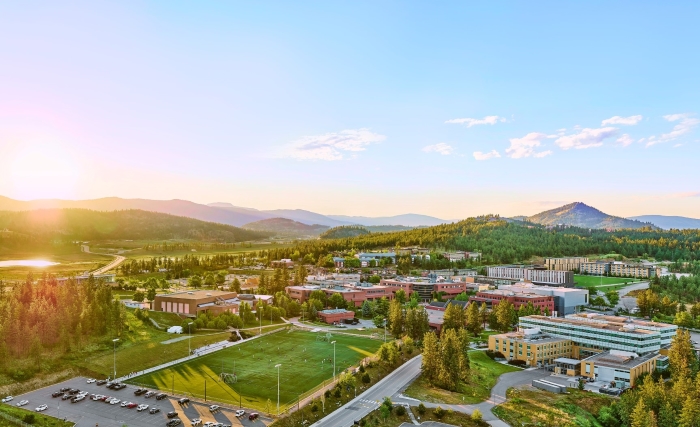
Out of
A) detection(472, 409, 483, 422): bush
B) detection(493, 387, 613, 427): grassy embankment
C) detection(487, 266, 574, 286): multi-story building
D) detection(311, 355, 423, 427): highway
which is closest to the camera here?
detection(311, 355, 423, 427): highway

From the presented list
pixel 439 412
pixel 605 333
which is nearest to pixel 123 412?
pixel 439 412

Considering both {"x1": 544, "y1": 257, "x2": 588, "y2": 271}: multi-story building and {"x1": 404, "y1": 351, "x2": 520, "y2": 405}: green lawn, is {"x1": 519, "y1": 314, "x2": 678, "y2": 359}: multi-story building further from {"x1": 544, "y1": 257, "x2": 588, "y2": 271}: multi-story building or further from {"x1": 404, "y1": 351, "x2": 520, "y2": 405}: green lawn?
{"x1": 544, "y1": 257, "x2": 588, "y2": 271}: multi-story building

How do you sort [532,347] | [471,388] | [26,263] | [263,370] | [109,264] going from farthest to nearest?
[109,264] → [26,263] → [532,347] → [263,370] → [471,388]

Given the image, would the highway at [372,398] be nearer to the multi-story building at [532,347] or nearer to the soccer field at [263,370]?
the soccer field at [263,370]

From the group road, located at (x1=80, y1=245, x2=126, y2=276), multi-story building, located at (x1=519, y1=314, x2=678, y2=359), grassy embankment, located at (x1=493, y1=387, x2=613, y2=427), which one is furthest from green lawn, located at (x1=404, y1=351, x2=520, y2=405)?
road, located at (x1=80, y1=245, x2=126, y2=276)

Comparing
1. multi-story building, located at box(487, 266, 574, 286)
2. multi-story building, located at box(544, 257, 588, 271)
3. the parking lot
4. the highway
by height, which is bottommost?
the parking lot

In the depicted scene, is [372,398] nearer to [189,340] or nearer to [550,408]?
[550,408]
